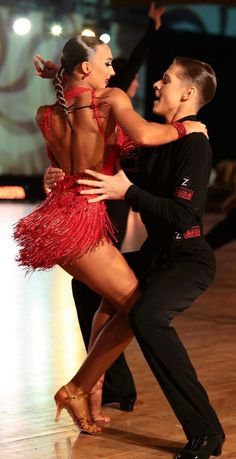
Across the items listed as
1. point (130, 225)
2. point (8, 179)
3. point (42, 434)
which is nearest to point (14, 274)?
point (42, 434)

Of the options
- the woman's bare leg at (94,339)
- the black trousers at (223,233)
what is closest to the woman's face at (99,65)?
the woman's bare leg at (94,339)

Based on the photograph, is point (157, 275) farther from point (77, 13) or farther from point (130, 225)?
point (77, 13)

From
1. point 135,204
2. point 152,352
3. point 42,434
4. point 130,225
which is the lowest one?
point 130,225

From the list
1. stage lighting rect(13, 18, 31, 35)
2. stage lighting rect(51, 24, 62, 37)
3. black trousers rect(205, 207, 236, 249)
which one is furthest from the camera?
stage lighting rect(51, 24, 62, 37)

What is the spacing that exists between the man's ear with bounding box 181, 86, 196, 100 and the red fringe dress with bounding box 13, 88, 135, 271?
28 centimetres

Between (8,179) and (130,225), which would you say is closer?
(130,225)

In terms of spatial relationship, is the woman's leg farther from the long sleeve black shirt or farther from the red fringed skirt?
the long sleeve black shirt

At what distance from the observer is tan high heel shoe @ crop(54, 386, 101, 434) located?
3.32m

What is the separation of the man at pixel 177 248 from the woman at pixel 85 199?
9cm

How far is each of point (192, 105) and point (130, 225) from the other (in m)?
9.43

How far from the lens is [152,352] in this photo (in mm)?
3012

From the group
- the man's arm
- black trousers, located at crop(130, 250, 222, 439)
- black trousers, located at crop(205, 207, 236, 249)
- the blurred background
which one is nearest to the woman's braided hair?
the man's arm

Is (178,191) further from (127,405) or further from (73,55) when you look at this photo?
(127,405)

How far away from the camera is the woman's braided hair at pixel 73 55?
10.4 ft
